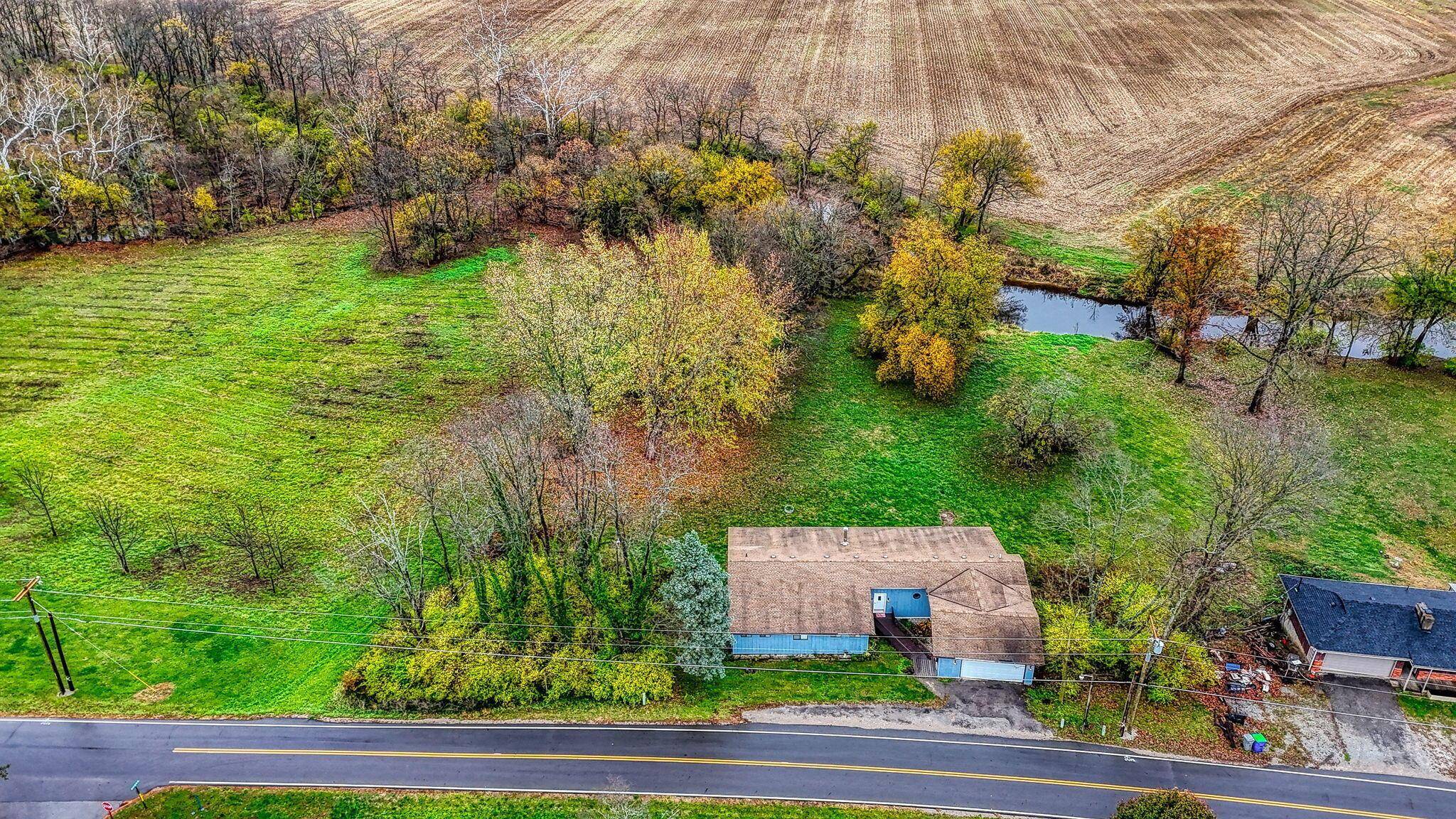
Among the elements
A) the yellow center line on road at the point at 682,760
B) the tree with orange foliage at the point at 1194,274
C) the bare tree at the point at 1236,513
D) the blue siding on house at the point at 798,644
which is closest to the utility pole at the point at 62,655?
the yellow center line on road at the point at 682,760

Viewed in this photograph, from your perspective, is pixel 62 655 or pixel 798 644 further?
pixel 798 644

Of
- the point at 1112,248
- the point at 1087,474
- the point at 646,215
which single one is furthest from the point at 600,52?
the point at 1087,474

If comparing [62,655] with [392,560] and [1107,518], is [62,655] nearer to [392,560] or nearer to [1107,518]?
[392,560]

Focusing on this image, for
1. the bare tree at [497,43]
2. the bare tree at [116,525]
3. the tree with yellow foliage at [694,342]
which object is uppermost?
the bare tree at [497,43]

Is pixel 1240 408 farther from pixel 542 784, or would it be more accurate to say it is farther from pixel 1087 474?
pixel 542 784

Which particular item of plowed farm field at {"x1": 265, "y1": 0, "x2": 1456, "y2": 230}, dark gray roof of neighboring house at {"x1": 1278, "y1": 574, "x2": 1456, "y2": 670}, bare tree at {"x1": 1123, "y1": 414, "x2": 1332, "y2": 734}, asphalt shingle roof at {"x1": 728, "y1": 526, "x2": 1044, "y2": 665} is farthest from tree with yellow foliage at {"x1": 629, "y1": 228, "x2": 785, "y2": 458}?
plowed farm field at {"x1": 265, "y1": 0, "x2": 1456, "y2": 230}

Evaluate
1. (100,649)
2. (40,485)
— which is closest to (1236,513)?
(100,649)

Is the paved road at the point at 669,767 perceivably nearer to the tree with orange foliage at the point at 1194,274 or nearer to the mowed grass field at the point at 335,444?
the mowed grass field at the point at 335,444
